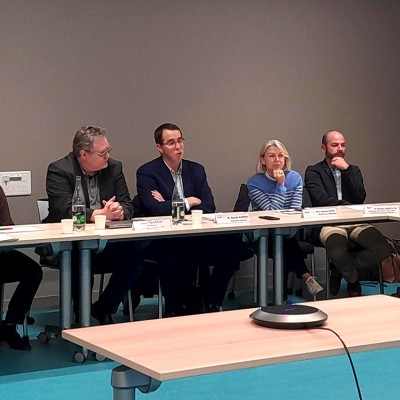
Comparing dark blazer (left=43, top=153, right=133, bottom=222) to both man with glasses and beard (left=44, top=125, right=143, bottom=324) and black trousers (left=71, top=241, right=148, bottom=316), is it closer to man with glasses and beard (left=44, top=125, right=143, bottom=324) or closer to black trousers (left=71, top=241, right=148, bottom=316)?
man with glasses and beard (left=44, top=125, right=143, bottom=324)

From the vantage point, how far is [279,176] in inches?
233

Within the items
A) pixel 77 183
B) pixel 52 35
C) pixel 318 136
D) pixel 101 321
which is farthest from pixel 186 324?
pixel 318 136

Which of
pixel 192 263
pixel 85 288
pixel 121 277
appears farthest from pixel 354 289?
pixel 85 288

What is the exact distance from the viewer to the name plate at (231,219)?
16.4 ft

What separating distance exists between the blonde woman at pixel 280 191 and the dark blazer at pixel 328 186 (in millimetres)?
440

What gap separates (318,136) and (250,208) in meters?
1.37

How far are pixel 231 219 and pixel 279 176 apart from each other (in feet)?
3.34

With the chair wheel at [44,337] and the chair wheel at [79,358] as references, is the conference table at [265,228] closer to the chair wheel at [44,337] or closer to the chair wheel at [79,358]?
the chair wheel at [79,358]

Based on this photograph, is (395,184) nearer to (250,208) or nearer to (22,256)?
(250,208)

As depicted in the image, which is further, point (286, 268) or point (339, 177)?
point (339, 177)

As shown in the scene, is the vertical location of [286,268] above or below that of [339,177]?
below

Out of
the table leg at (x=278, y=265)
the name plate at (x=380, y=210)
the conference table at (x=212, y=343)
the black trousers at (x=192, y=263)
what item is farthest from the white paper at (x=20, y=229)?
the conference table at (x=212, y=343)

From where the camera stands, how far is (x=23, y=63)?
6.02 meters

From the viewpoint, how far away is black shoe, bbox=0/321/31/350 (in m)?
4.81
